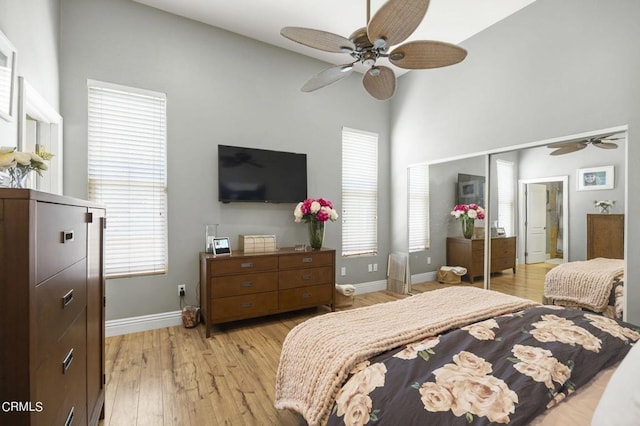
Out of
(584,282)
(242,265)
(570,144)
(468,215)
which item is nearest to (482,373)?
(584,282)

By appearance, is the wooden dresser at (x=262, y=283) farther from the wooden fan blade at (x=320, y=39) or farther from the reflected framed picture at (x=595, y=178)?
the reflected framed picture at (x=595, y=178)

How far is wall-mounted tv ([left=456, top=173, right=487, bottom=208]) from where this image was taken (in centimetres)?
345

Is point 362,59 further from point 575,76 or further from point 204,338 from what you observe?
point 204,338

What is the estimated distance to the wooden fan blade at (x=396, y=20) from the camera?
1431mm

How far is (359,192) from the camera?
4488 mm

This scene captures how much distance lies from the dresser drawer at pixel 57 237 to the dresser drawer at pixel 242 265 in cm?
166

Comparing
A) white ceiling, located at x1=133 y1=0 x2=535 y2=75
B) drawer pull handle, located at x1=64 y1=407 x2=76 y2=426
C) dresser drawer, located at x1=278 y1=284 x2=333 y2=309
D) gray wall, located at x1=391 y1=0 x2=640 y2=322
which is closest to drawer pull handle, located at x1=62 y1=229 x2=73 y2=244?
drawer pull handle, located at x1=64 y1=407 x2=76 y2=426

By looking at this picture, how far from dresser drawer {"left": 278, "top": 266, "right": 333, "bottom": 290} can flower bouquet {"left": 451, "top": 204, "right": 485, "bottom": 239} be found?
5.59 ft

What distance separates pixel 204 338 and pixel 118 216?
58.4 inches

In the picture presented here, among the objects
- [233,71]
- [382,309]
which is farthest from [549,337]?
[233,71]

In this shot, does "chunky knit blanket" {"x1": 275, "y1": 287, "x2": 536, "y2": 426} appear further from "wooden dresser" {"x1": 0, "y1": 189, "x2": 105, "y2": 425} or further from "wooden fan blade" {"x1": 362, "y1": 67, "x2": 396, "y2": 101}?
"wooden fan blade" {"x1": 362, "y1": 67, "x2": 396, "y2": 101}

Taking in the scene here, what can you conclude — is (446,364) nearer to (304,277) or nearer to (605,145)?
(304,277)

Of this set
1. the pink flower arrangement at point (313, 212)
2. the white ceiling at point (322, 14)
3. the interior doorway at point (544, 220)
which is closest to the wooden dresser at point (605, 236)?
the interior doorway at point (544, 220)

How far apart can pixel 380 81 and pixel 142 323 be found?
322 centimetres
